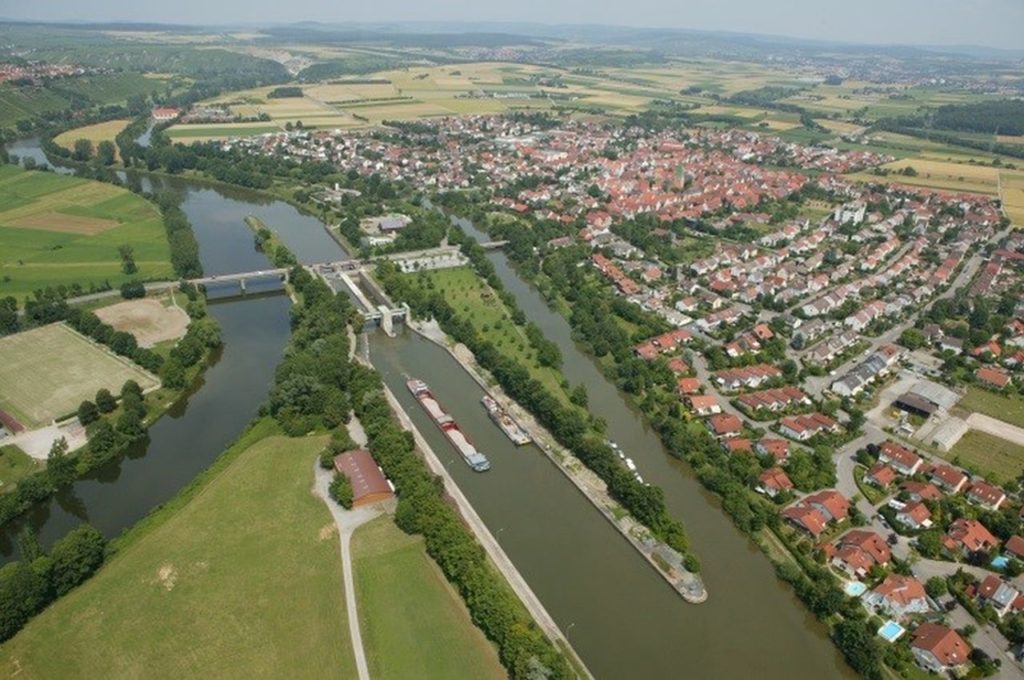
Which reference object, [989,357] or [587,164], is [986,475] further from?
[587,164]

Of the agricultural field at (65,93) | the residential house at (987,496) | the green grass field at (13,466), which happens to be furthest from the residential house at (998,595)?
the agricultural field at (65,93)

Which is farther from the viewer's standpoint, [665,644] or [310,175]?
[310,175]

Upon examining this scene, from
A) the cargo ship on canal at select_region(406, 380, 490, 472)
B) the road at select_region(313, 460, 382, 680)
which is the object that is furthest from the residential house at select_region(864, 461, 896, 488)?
the road at select_region(313, 460, 382, 680)

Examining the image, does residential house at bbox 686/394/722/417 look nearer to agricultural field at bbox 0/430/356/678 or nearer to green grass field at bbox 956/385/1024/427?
green grass field at bbox 956/385/1024/427

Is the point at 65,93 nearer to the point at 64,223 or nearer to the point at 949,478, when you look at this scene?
the point at 64,223

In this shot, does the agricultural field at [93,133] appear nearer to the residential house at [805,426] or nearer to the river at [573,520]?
the river at [573,520]

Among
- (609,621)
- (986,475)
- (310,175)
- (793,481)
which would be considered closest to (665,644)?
Answer: (609,621)
